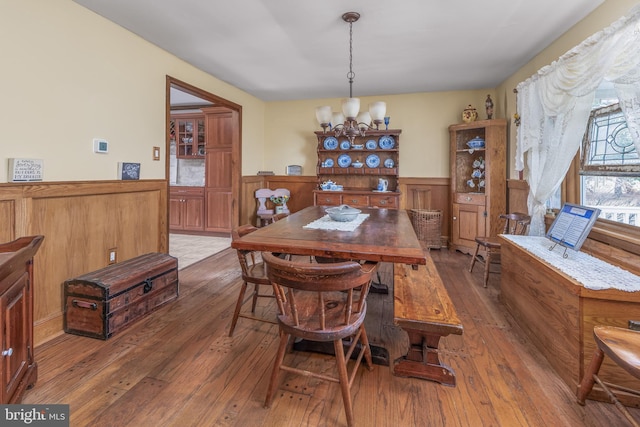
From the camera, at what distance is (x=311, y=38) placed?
2.94m

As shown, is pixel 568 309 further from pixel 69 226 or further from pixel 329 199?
pixel 329 199

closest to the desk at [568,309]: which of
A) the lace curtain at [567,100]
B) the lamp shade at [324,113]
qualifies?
the lace curtain at [567,100]

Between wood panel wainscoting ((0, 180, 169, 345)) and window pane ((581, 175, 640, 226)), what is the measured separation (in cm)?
388

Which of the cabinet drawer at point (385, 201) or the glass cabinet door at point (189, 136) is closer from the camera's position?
the cabinet drawer at point (385, 201)

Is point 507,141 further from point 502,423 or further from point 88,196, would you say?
point 88,196

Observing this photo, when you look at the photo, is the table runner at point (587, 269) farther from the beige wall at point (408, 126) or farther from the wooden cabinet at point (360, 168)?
the beige wall at point (408, 126)

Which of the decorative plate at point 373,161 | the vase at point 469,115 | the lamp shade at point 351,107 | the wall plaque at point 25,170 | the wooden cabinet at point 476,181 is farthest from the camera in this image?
the decorative plate at point 373,161

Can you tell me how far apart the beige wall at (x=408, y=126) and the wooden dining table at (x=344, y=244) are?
2927mm

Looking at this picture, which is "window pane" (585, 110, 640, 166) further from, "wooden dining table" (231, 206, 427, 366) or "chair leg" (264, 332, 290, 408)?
"chair leg" (264, 332, 290, 408)

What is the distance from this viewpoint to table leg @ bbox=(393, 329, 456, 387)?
1.73 meters

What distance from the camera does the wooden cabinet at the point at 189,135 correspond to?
18.8 feet

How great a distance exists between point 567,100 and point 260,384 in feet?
10.0

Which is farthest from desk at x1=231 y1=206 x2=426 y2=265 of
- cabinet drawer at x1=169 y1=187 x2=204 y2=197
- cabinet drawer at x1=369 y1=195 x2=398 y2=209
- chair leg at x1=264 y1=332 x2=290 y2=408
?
cabinet drawer at x1=169 y1=187 x2=204 y2=197

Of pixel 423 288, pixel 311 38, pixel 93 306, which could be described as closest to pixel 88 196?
pixel 93 306
